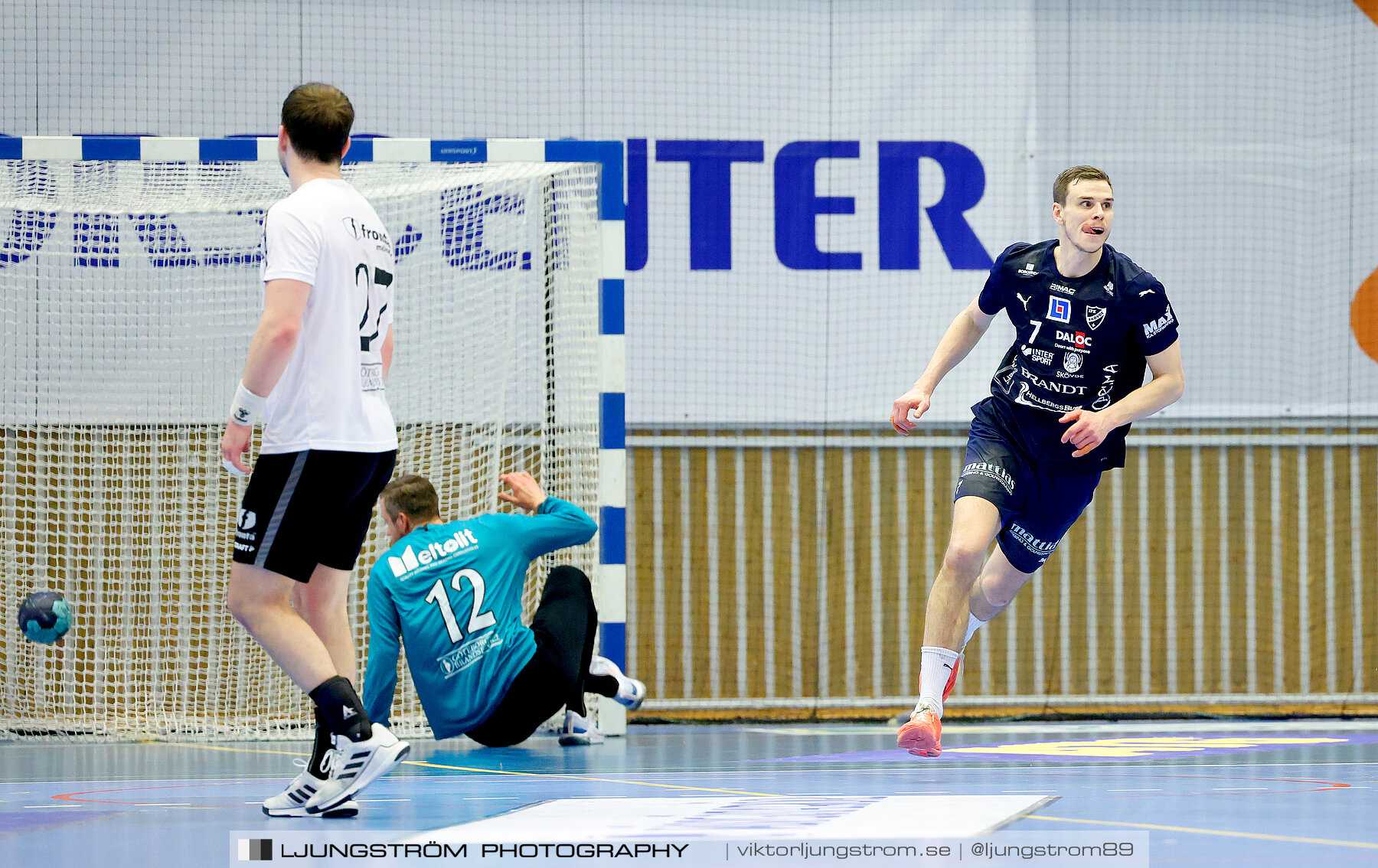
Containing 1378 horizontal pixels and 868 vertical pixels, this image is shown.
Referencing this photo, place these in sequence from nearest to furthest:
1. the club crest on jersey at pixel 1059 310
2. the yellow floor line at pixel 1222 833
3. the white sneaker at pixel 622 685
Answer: the yellow floor line at pixel 1222 833 → the club crest on jersey at pixel 1059 310 → the white sneaker at pixel 622 685

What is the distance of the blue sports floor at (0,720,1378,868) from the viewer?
10.5 feet

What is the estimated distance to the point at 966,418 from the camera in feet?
26.9

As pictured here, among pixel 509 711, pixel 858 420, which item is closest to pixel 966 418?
pixel 858 420

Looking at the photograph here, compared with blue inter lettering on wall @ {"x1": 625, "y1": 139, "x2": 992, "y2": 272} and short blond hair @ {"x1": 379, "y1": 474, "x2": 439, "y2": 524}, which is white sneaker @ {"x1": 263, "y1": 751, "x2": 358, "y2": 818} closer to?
short blond hair @ {"x1": 379, "y1": 474, "x2": 439, "y2": 524}

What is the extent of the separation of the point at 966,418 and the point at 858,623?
135 centimetres

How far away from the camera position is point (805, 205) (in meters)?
8.37

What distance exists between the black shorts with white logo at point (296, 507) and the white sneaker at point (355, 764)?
16.8 inches

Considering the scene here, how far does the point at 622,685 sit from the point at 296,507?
2.92m

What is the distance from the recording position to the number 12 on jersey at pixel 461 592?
5395 millimetres

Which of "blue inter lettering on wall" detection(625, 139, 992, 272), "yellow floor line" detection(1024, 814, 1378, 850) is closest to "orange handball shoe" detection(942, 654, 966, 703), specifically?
"yellow floor line" detection(1024, 814, 1378, 850)

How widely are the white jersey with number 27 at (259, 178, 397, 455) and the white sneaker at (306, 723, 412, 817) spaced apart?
2.36 feet

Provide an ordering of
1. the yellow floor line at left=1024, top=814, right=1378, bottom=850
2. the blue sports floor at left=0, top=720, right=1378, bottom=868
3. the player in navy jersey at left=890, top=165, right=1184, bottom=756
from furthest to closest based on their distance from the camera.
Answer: the player in navy jersey at left=890, top=165, right=1184, bottom=756 < the blue sports floor at left=0, top=720, right=1378, bottom=868 < the yellow floor line at left=1024, top=814, right=1378, bottom=850

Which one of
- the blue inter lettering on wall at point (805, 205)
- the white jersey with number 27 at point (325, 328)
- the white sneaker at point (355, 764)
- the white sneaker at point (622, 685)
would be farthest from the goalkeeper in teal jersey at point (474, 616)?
the blue inter lettering on wall at point (805, 205)

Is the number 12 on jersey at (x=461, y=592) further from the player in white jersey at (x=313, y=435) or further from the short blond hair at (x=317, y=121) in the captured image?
the short blond hair at (x=317, y=121)
